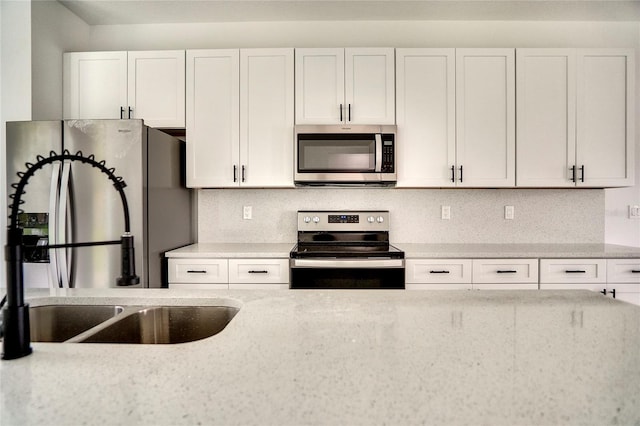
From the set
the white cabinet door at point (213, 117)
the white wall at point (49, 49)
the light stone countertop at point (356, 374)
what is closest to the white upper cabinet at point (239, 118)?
the white cabinet door at point (213, 117)

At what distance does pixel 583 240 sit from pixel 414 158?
163cm

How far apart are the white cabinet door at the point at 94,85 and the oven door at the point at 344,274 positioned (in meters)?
1.84

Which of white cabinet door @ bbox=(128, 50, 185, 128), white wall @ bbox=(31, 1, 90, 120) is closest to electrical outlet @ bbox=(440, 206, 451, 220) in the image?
white cabinet door @ bbox=(128, 50, 185, 128)

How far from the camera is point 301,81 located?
2627 millimetres

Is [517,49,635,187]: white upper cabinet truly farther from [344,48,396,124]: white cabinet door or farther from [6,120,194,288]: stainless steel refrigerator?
[6,120,194,288]: stainless steel refrigerator

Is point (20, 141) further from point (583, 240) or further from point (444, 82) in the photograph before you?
point (583, 240)

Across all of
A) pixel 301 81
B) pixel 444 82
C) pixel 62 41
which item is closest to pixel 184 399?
pixel 301 81

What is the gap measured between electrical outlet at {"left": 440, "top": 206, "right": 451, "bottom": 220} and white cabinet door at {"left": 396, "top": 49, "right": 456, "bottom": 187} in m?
0.37

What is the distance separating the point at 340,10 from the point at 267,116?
1.03m

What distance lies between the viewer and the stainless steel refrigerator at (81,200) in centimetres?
216

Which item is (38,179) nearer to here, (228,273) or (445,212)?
(228,273)

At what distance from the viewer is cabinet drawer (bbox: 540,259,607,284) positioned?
233cm

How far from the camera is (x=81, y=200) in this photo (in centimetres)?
218

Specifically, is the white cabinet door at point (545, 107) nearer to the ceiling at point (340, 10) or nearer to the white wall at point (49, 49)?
the ceiling at point (340, 10)
